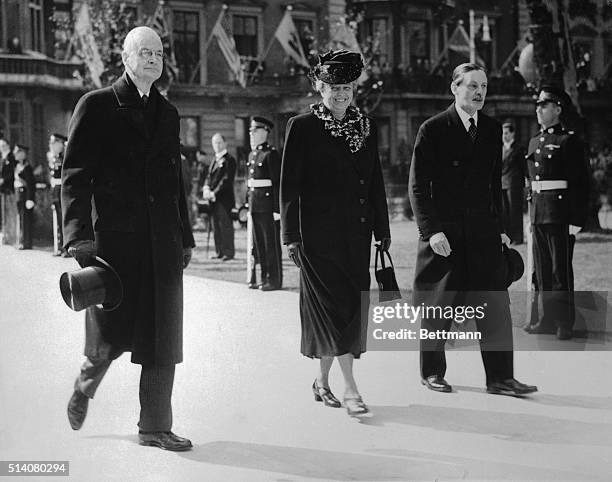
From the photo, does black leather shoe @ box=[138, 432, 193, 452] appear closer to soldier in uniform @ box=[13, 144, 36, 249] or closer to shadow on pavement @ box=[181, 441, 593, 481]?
shadow on pavement @ box=[181, 441, 593, 481]

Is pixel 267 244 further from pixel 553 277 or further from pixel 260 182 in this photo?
pixel 553 277

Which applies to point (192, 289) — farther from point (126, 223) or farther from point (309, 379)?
point (126, 223)

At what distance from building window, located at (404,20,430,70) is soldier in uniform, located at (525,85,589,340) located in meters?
1.75

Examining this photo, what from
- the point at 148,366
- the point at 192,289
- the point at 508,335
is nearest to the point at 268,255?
the point at 192,289

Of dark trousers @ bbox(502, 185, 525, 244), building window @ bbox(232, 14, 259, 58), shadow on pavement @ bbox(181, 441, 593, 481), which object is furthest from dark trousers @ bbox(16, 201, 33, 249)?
dark trousers @ bbox(502, 185, 525, 244)

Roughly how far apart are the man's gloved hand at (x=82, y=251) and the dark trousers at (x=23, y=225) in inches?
77.4

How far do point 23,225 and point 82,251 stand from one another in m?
2.32

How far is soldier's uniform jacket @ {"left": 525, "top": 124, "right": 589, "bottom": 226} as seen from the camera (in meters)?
6.41

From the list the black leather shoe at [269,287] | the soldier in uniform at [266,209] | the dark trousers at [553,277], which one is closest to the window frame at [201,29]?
the soldier in uniform at [266,209]

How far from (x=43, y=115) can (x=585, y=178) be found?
3255 millimetres

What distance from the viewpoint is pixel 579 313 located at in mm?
6785

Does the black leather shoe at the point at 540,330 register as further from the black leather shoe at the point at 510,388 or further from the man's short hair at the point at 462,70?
the man's short hair at the point at 462,70

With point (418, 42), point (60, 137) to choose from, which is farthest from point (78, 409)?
point (418, 42)

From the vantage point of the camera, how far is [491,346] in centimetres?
525
